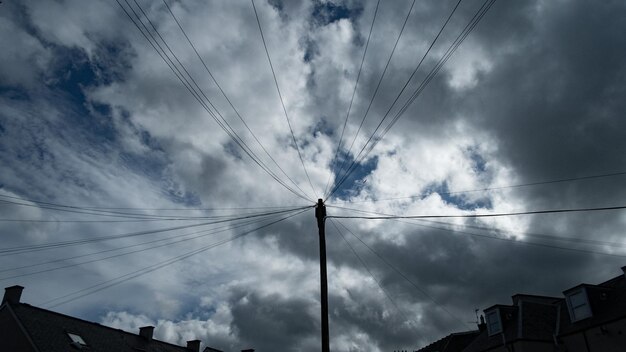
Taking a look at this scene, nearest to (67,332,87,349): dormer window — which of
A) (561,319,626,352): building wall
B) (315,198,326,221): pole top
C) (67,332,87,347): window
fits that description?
(67,332,87,347): window

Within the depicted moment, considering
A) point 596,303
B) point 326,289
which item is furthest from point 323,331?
point 596,303

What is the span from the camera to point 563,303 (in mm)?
33000

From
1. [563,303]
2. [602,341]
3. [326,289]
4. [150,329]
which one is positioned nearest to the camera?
[326,289]

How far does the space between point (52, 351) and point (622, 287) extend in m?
37.3

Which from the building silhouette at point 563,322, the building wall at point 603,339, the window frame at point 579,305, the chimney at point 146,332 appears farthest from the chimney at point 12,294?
the window frame at point 579,305

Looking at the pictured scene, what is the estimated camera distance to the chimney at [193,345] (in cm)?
4744

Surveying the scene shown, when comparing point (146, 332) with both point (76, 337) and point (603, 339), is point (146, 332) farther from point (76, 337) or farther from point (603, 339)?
point (603, 339)

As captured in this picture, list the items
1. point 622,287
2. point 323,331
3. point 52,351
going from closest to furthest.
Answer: point 323,331
point 622,287
point 52,351

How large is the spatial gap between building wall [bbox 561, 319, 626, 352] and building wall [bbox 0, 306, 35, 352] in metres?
34.9

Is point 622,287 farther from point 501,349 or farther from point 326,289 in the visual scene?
point 326,289

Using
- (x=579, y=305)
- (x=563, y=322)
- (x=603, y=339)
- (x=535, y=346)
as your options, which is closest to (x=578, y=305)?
(x=579, y=305)

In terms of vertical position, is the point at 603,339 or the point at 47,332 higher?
the point at 47,332

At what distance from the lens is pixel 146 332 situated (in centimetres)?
4209

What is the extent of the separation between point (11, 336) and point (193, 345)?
20234mm
